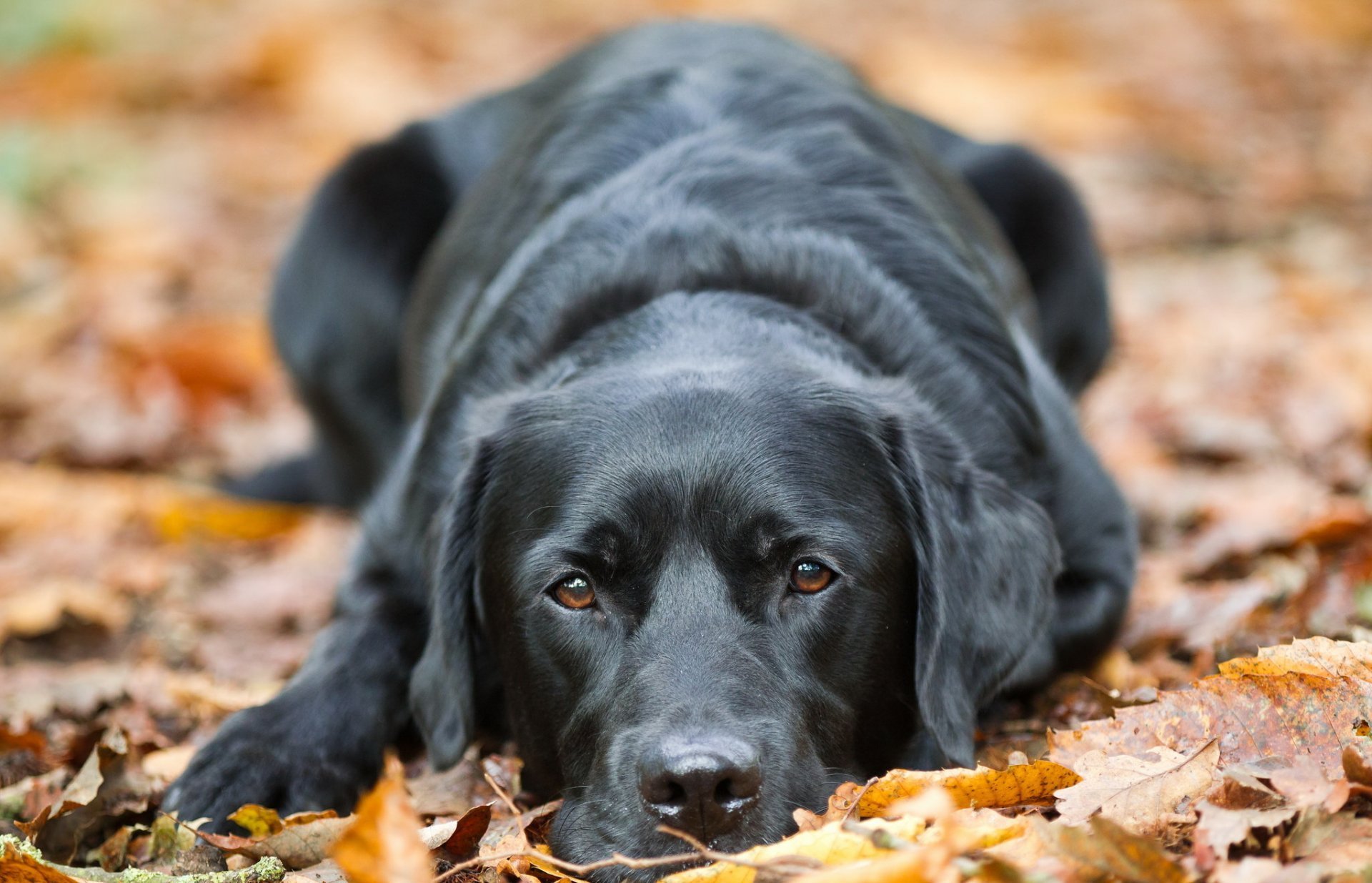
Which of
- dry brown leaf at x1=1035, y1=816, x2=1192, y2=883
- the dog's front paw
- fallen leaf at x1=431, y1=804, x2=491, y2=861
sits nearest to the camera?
dry brown leaf at x1=1035, y1=816, x2=1192, y2=883

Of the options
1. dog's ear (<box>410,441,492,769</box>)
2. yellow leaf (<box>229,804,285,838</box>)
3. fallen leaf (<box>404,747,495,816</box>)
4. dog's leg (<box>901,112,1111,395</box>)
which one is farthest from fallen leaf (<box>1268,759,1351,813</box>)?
dog's leg (<box>901,112,1111,395</box>)

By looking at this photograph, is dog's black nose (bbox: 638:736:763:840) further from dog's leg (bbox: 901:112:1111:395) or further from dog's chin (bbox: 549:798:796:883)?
dog's leg (bbox: 901:112:1111:395)

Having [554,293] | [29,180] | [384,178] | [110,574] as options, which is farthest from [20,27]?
[554,293]

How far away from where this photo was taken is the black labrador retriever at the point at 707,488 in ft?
8.50

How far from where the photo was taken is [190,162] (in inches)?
426

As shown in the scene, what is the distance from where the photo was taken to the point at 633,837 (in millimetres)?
2381

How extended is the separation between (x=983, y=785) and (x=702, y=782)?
1.43 feet

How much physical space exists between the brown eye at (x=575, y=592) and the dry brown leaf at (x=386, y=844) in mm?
830

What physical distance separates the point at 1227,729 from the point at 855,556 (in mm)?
699

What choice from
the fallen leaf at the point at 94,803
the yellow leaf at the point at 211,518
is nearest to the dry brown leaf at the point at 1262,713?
the fallen leaf at the point at 94,803

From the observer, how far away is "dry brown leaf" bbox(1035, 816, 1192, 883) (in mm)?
1875

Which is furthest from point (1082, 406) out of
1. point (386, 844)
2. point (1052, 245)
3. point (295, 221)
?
point (295, 221)

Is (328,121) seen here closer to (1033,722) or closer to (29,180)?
(29,180)

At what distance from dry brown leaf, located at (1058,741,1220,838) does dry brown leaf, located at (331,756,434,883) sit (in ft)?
3.10
